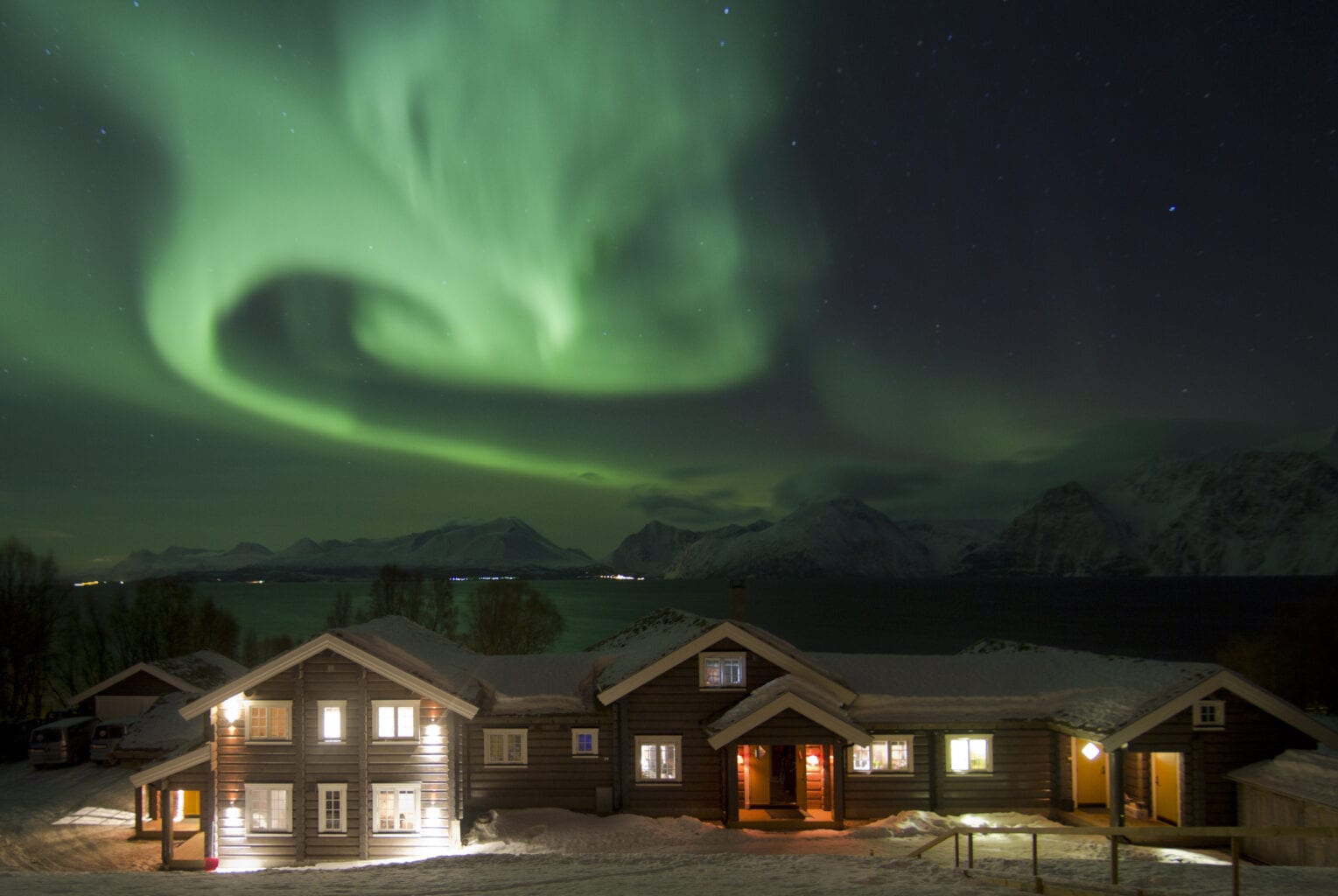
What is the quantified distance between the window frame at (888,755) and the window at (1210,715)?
787 cm

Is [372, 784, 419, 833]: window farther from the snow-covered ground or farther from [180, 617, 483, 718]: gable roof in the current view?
[180, 617, 483, 718]: gable roof

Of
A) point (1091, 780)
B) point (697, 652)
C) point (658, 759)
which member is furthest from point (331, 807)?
point (1091, 780)

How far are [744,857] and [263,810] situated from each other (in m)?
15.5

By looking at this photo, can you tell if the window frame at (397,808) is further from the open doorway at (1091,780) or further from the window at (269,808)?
the open doorway at (1091,780)

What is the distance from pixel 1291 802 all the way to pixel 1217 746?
2.74m

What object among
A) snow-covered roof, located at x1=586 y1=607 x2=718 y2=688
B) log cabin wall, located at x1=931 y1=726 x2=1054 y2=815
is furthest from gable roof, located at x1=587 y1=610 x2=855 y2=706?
log cabin wall, located at x1=931 y1=726 x2=1054 y2=815

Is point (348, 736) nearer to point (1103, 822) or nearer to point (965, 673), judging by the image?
point (965, 673)

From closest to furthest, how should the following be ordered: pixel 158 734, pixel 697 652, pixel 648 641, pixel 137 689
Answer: pixel 697 652, pixel 648 641, pixel 158 734, pixel 137 689

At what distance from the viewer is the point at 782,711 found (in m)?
28.3

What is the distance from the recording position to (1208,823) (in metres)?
26.9

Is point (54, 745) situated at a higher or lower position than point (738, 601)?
lower

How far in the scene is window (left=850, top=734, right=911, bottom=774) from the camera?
2947cm

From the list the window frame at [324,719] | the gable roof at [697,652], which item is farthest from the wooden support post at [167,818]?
the gable roof at [697,652]

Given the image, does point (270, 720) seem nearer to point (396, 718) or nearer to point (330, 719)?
point (330, 719)
